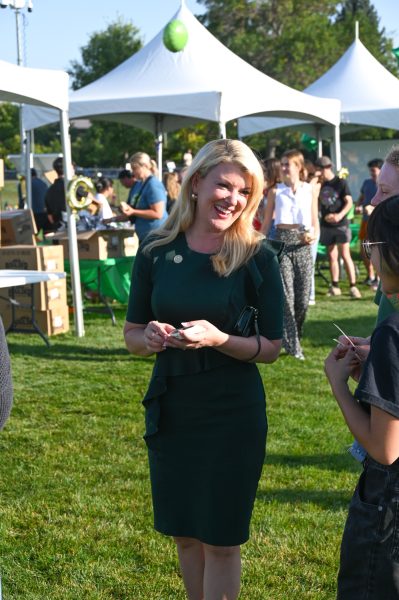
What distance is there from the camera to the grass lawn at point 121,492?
12.1 ft

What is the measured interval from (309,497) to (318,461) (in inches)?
23.9

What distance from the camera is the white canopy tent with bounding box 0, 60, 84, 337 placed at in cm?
808

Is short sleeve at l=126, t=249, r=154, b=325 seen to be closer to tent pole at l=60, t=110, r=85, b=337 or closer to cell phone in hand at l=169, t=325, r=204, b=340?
cell phone in hand at l=169, t=325, r=204, b=340

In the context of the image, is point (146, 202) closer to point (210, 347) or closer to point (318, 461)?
point (318, 461)

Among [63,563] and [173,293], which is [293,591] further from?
[173,293]

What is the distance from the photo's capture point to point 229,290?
270 cm

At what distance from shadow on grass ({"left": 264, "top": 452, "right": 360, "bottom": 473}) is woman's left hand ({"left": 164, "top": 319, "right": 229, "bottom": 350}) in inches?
107

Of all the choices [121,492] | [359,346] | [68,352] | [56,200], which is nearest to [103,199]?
[56,200]

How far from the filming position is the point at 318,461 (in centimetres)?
523

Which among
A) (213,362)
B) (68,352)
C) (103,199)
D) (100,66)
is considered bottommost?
(68,352)

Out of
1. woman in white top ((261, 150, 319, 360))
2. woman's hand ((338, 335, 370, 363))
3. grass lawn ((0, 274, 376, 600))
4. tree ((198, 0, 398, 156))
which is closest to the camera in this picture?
woman's hand ((338, 335, 370, 363))

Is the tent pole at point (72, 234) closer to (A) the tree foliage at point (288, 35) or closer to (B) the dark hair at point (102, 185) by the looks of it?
(B) the dark hair at point (102, 185)

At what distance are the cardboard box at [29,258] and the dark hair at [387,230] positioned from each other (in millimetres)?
7222

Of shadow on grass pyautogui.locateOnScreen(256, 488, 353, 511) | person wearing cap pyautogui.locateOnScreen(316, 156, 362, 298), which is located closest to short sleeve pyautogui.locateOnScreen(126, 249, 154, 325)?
shadow on grass pyautogui.locateOnScreen(256, 488, 353, 511)
